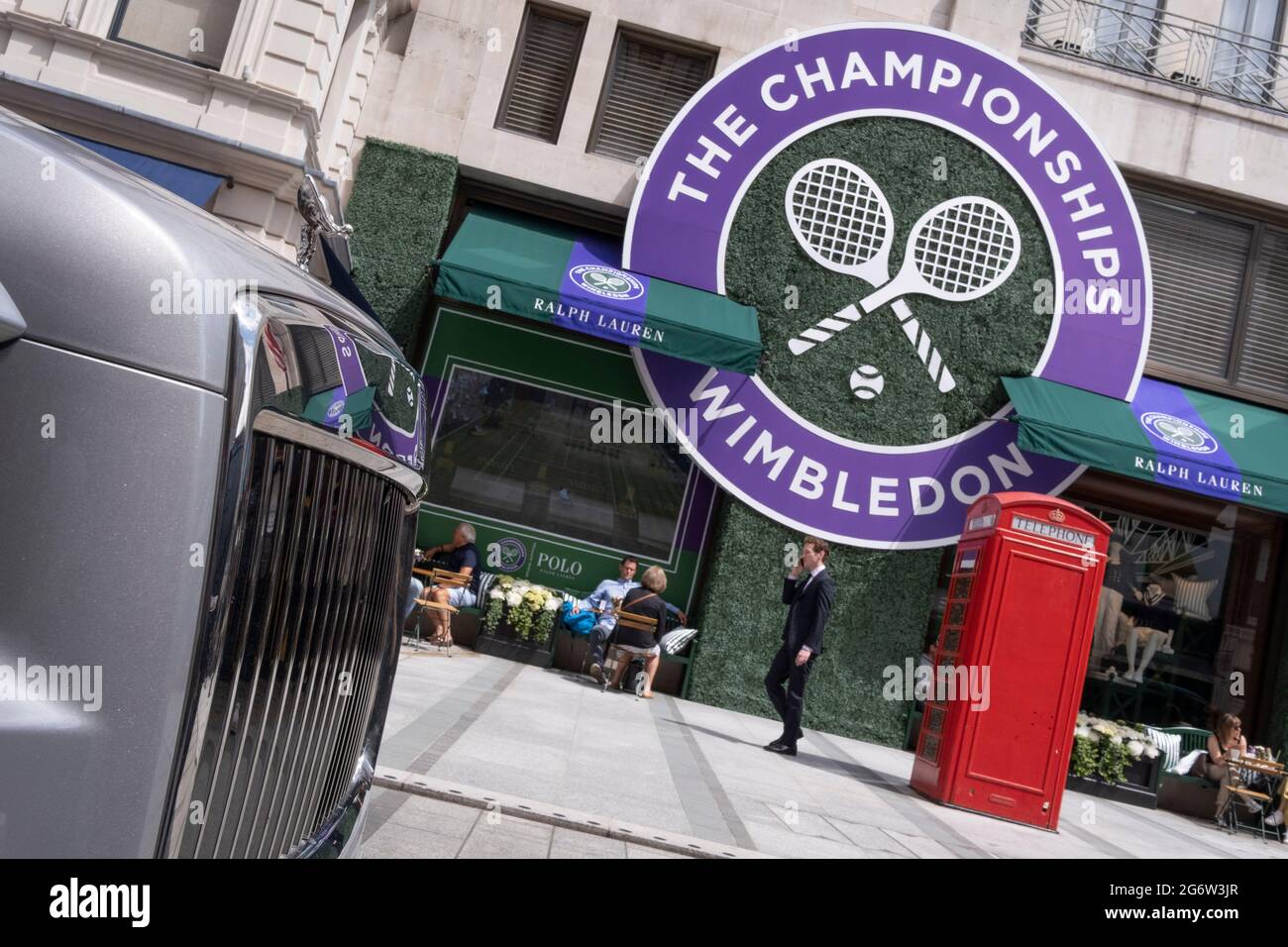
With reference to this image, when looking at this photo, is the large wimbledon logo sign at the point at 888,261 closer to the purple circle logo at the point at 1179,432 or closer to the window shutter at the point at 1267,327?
the purple circle logo at the point at 1179,432

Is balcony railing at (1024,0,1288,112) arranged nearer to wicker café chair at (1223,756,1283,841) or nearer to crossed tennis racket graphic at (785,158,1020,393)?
crossed tennis racket graphic at (785,158,1020,393)

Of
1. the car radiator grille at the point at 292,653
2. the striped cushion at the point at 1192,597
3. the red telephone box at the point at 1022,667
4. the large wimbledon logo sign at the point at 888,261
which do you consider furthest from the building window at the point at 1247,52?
the car radiator grille at the point at 292,653

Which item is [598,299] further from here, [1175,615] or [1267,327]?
[1267,327]

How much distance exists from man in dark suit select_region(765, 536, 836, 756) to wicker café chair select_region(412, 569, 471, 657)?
3707mm

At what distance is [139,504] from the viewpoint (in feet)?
4.92

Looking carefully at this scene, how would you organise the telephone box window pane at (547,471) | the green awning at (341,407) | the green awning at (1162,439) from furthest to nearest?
the telephone box window pane at (547,471)
the green awning at (1162,439)
the green awning at (341,407)

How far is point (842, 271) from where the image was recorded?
1326cm

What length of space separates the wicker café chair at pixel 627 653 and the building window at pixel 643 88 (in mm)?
6113

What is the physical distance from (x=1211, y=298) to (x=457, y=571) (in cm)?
1052

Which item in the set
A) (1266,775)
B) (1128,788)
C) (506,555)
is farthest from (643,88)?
(1266,775)

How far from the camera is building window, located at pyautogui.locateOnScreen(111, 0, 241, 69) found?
1178 centimetres

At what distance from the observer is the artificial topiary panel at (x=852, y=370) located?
502 inches

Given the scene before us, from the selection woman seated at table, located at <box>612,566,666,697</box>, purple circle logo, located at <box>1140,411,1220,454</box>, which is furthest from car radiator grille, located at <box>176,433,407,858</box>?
purple circle logo, located at <box>1140,411,1220,454</box>
